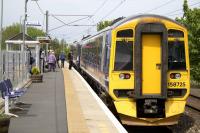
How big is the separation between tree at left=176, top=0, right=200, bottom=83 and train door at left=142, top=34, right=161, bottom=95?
19.4 metres

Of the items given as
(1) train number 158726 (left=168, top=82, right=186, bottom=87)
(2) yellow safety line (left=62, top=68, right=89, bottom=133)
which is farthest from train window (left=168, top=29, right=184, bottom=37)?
(2) yellow safety line (left=62, top=68, right=89, bottom=133)

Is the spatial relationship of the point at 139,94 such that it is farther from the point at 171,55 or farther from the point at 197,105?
the point at 197,105

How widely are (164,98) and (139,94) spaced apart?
2.36ft

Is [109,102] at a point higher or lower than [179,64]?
lower

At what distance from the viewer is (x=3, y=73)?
1773 centimetres

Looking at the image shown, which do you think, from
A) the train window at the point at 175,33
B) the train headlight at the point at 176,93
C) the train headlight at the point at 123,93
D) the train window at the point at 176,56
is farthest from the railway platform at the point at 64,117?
the train window at the point at 175,33

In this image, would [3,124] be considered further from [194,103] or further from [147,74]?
[194,103]

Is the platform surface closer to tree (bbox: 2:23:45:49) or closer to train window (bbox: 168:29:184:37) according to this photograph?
train window (bbox: 168:29:184:37)

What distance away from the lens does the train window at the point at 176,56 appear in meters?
15.7

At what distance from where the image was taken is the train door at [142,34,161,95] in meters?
15.3

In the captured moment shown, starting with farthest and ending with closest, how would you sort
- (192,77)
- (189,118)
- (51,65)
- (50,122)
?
(51,65)
(192,77)
(189,118)
(50,122)

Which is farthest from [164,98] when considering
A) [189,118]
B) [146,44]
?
[189,118]

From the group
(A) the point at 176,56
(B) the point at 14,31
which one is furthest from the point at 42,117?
(B) the point at 14,31

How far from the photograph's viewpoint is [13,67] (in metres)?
21.5
